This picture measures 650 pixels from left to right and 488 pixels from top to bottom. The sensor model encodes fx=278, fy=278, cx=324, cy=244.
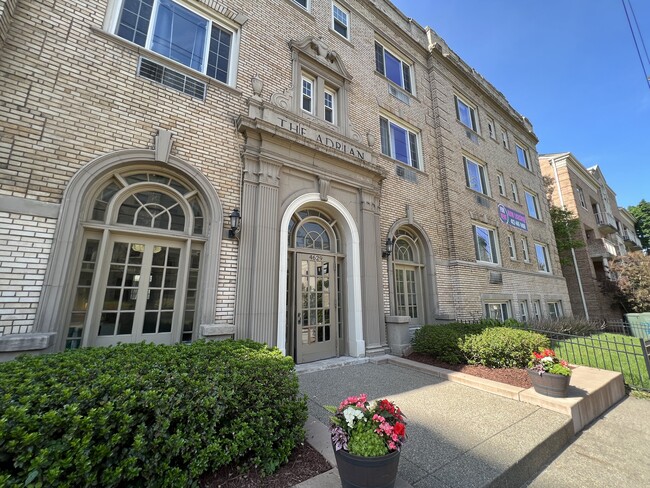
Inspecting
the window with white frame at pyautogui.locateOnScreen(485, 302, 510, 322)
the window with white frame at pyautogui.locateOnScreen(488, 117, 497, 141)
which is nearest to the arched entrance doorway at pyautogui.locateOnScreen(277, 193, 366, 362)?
the window with white frame at pyautogui.locateOnScreen(485, 302, 510, 322)

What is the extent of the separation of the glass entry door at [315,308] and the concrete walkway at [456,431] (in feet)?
3.76

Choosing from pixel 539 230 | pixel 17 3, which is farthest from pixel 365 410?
pixel 539 230

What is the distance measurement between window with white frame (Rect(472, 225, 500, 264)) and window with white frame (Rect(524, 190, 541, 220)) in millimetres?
5486

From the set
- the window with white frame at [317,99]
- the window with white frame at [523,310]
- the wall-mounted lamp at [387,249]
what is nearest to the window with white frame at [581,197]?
the window with white frame at [523,310]

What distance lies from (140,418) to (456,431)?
11.1ft

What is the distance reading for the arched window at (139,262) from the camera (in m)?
4.52

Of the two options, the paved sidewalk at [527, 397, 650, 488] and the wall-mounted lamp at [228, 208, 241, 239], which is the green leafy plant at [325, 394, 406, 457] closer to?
the paved sidewalk at [527, 397, 650, 488]

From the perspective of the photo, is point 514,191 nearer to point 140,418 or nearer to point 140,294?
point 140,294

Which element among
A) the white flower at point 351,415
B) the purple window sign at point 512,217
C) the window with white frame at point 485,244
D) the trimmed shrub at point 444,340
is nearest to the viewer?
the white flower at point 351,415

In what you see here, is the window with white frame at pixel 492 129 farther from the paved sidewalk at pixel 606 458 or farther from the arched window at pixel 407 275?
the paved sidewalk at pixel 606 458

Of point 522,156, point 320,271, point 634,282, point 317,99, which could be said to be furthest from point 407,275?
point 634,282

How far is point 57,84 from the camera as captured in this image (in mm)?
4578

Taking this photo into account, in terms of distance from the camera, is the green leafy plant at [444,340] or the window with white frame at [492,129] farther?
the window with white frame at [492,129]

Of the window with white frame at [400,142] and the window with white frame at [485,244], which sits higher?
the window with white frame at [400,142]
